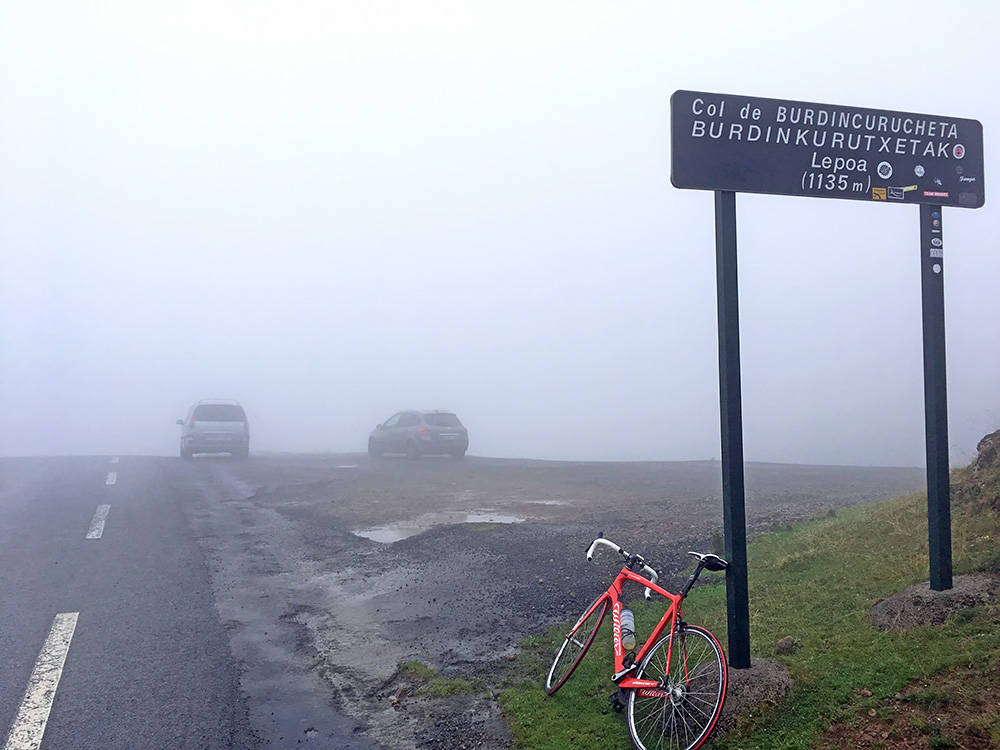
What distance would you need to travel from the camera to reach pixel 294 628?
7238 millimetres

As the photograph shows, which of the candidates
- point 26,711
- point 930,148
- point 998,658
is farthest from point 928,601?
point 26,711

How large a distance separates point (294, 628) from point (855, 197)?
19.3ft

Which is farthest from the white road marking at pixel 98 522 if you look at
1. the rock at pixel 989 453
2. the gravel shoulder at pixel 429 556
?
the rock at pixel 989 453

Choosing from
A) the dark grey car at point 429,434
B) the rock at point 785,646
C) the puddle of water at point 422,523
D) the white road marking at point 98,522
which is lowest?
the puddle of water at point 422,523

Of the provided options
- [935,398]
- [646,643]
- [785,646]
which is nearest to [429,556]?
[785,646]

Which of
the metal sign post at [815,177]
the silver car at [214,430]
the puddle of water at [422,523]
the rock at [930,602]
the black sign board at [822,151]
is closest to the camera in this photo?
the metal sign post at [815,177]

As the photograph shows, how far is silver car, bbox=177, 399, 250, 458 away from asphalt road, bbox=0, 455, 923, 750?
778 cm

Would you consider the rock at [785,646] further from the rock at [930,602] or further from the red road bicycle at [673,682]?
the red road bicycle at [673,682]

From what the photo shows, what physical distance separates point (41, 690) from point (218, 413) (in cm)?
2149

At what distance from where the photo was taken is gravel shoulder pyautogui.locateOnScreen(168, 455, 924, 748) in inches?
237

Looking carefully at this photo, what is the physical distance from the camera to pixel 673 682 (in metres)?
4.46

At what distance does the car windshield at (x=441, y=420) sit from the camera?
2527 centimetres

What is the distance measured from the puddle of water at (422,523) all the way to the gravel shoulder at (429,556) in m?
0.05

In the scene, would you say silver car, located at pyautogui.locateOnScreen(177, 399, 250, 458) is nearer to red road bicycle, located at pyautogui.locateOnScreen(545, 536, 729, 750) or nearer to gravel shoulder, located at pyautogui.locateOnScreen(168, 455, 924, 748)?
gravel shoulder, located at pyautogui.locateOnScreen(168, 455, 924, 748)
